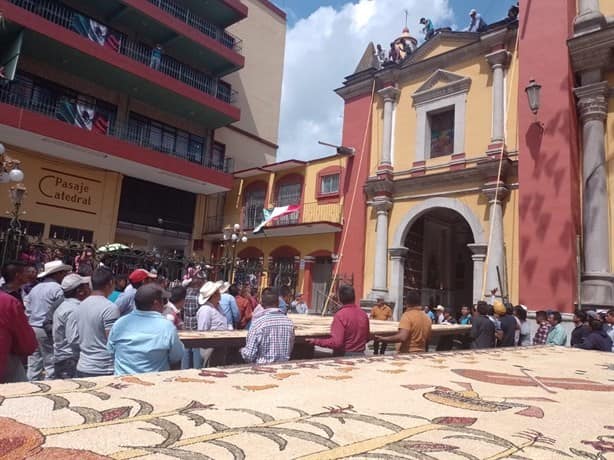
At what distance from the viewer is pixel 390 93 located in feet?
51.3

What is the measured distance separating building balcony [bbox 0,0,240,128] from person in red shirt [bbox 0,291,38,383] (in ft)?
42.8

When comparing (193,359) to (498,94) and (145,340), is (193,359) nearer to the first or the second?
(145,340)

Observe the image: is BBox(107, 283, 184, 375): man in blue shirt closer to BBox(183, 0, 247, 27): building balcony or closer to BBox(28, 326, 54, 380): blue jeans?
BBox(28, 326, 54, 380): blue jeans

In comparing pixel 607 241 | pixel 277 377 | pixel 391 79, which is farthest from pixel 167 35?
pixel 277 377

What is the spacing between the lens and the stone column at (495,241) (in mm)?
12070

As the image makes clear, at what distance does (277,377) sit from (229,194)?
741 inches

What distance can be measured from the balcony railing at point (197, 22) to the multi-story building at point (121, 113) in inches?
1.8

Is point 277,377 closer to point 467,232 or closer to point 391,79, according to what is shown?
point 391,79

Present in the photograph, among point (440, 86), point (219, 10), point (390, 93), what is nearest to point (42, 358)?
point (440, 86)

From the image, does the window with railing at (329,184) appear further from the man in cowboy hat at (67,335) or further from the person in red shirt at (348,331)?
the man in cowboy hat at (67,335)

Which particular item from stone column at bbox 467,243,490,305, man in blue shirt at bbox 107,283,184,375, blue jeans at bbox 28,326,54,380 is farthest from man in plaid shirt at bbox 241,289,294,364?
stone column at bbox 467,243,490,305

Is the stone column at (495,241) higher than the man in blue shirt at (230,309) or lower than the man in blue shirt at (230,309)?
higher

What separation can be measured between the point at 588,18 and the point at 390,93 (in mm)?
5994

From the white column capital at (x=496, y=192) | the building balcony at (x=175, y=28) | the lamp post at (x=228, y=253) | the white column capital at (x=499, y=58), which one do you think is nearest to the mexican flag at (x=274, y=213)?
the lamp post at (x=228, y=253)
